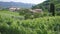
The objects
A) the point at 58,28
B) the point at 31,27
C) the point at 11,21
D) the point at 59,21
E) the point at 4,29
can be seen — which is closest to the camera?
the point at 4,29

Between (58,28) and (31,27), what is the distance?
189 cm

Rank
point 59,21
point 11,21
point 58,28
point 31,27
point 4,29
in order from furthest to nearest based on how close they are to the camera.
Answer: point 59,21 → point 58,28 → point 31,27 → point 11,21 → point 4,29

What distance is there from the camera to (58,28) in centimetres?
775

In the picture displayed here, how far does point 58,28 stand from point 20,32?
2686mm

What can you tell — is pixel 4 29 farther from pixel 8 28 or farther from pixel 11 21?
pixel 11 21

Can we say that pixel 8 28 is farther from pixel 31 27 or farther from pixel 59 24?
pixel 59 24

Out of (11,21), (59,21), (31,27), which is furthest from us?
(59,21)

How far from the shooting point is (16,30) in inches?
216

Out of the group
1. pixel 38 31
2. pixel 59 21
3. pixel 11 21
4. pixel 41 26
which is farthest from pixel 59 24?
pixel 11 21

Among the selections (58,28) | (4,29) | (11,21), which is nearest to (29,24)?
(11,21)

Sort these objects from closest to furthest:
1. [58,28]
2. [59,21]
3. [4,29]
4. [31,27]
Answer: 1. [4,29]
2. [31,27]
3. [58,28]
4. [59,21]

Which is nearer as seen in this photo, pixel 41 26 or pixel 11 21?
→ pixel 11 21

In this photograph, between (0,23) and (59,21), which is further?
(59,21)

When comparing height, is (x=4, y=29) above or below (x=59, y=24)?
above
